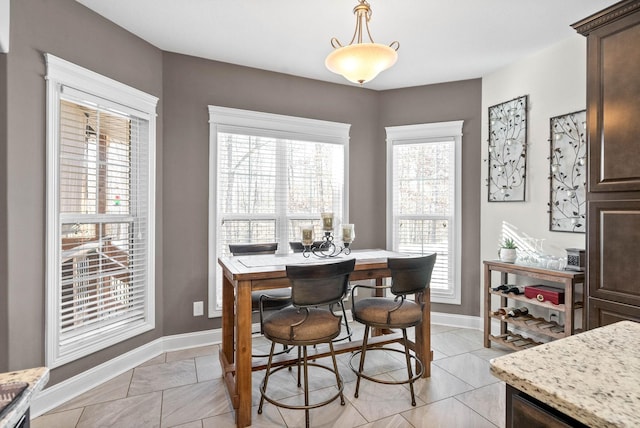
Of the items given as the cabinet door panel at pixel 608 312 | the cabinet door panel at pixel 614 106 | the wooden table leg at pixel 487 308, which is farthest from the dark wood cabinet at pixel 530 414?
the wooden table leg at pixel 487 308

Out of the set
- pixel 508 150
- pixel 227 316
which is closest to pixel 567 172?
pixel 508 150

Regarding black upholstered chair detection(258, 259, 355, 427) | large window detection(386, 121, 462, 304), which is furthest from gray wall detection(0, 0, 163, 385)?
large window detection(386, 121, 462, 304)

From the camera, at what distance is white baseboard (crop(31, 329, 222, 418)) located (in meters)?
2.34

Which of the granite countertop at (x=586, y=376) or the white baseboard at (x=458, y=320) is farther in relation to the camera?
the white baseboard at (x=458, y=320)

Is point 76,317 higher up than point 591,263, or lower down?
lower down

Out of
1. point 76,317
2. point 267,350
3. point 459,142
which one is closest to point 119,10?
point 76,317

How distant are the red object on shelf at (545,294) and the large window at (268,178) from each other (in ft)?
6.71

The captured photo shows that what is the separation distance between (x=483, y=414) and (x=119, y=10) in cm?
392

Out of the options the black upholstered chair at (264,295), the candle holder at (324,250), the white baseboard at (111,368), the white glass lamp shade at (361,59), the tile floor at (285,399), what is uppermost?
the white glass lamp shade at (361,59)

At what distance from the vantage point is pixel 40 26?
2293 mm

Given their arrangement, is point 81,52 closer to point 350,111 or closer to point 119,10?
point 119,10

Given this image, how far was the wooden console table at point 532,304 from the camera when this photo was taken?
108 inches

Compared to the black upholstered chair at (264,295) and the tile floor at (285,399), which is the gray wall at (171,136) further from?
the black upholstered chair at (264,295)

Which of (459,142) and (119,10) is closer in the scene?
(119,10)
